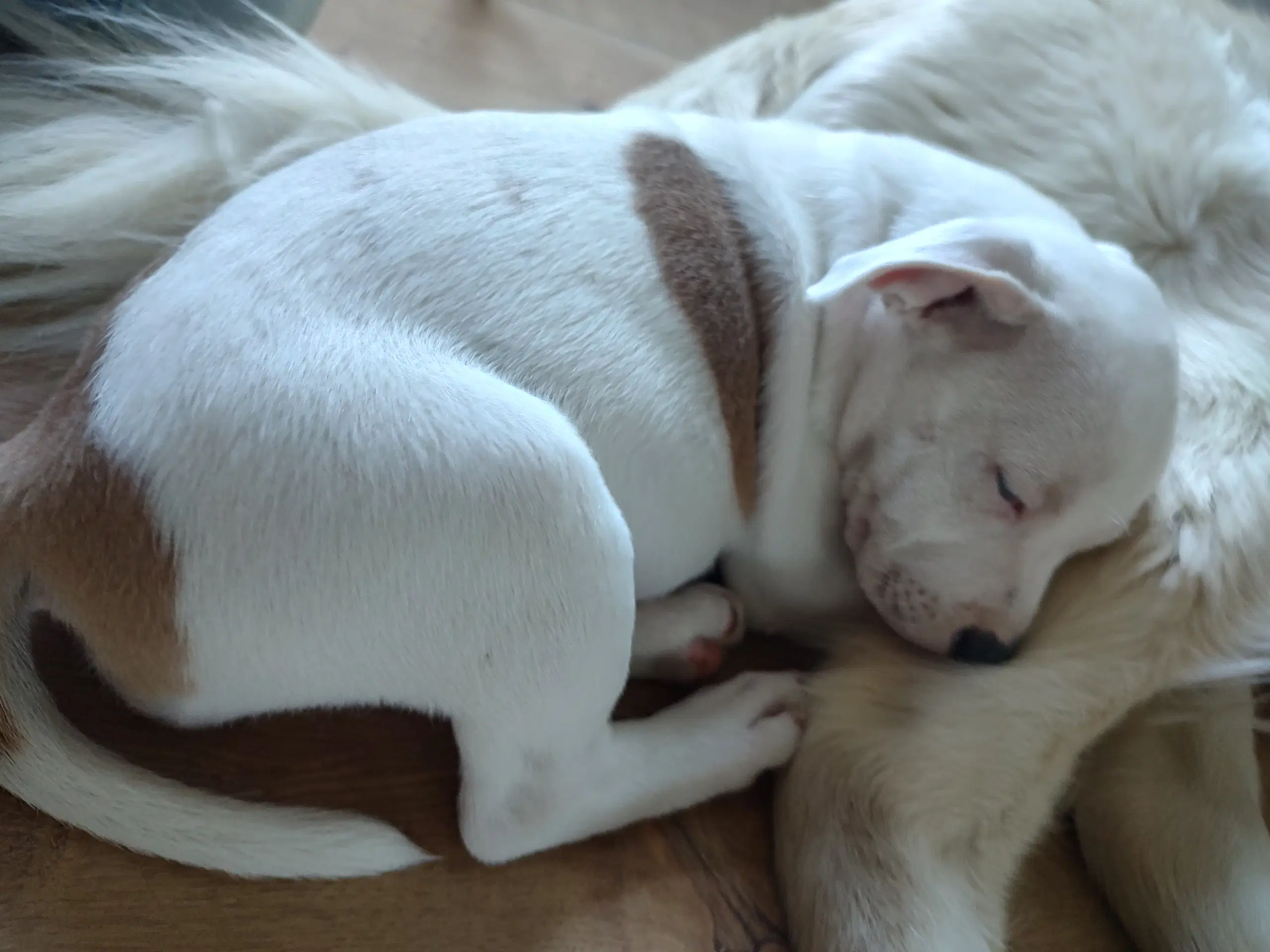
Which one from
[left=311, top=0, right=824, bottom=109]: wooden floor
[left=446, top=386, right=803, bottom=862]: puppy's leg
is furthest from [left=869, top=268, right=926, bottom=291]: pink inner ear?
[left=311, top=0, right=824, bottom=109]: wooden floor

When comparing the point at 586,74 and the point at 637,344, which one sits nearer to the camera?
the point at 637,344

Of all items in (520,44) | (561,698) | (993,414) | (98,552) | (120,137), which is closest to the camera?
(98,552)

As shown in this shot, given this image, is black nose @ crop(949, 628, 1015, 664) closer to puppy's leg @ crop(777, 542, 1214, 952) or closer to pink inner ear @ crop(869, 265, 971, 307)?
puppy's leg @ crop(777, 542, 1214, 952)

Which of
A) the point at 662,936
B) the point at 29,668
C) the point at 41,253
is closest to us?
the point at 29,668

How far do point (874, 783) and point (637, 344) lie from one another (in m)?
0.48

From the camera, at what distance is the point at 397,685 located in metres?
0.90

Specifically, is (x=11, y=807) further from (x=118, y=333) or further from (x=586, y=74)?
(x=586, y=74)

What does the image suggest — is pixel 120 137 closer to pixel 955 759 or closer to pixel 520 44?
pixel 520 44

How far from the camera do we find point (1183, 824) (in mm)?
1099

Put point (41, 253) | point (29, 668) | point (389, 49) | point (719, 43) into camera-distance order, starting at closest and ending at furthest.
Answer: point (29, 668), point (41, 253), point (389, 49), point (719, 43)

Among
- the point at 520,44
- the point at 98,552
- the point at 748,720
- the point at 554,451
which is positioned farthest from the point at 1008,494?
the point at 520,44

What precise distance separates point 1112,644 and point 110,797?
3.04 feet

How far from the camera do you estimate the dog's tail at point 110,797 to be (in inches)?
33.2

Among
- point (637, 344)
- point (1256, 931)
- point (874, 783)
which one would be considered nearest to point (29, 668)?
point (637, 344)
